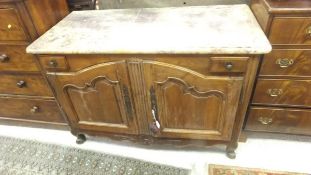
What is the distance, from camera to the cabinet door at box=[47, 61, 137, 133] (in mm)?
1107

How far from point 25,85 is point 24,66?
149mm

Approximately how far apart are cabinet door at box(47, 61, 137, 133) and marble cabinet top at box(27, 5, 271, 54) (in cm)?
12

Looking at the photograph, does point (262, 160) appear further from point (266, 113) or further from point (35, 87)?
point (35, 87)

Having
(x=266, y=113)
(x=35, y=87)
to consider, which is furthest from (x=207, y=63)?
(x=35, y=87)

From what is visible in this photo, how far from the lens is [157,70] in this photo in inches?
41.2

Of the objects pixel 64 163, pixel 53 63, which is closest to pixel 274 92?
pixel 53 63

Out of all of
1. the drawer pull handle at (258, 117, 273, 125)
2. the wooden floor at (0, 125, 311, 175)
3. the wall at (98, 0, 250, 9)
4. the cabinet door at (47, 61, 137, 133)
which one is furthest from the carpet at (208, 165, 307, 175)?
the wall at (98, 0, 250, 9)

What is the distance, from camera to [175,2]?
4.58ft

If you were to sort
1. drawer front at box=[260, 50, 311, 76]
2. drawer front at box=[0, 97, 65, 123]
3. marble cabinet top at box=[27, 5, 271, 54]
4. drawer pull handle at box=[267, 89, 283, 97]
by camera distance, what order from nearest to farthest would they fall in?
marble cabinet top at box=[27, 5, 271, 54] < drawer front at box=[260, 50, 311, 76] < drawer pull handle at box=[267, 89, 283, 97] < drawer front at box=[0, 97, 65, 123]

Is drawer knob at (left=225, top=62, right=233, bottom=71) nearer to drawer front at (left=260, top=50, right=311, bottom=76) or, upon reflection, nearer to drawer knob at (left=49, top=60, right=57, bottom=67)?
drawer front at (left=260, top=50, right=311, bottom=76)

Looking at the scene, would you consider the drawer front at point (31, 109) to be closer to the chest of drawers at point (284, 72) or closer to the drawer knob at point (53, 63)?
the drawer knob at point (53, 63)

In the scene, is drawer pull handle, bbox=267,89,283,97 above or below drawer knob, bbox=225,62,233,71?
below

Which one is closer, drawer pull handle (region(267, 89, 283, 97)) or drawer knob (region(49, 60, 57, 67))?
drawer knob (region(49, 60, 57, 67))

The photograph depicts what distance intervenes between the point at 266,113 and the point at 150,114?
657 mm
